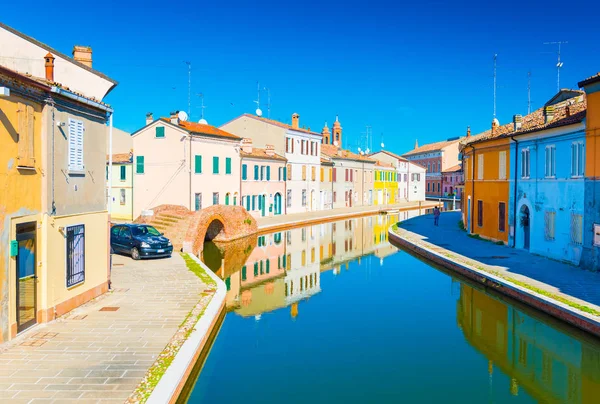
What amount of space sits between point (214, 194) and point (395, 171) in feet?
136

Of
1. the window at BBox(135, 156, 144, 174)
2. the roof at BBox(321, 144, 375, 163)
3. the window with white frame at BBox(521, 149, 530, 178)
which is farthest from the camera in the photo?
the roof at BBox(321, 144, 375, 163)

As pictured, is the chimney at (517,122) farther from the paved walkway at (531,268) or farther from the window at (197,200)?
the window at (197,200)

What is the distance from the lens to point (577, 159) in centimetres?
1928

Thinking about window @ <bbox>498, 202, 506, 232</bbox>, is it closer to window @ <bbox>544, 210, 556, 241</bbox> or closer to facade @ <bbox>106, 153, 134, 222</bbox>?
window @ <bbox>544, 210, 556, 241</bbox>

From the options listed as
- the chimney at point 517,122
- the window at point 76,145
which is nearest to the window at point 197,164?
the chimney at point 517,122

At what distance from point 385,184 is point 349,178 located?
11452mm

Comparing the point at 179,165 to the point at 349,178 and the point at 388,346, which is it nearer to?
the point at 388,346

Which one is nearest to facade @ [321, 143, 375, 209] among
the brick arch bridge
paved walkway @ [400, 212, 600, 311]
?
the brick arch bridge

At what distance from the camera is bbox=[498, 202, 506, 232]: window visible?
86.1ft

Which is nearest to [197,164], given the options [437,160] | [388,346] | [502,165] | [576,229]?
[502,165]

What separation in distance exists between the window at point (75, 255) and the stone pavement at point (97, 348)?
816 mm

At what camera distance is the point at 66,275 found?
1212cm

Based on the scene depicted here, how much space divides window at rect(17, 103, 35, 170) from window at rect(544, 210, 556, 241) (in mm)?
19557

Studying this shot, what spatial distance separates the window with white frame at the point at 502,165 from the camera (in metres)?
26.2
